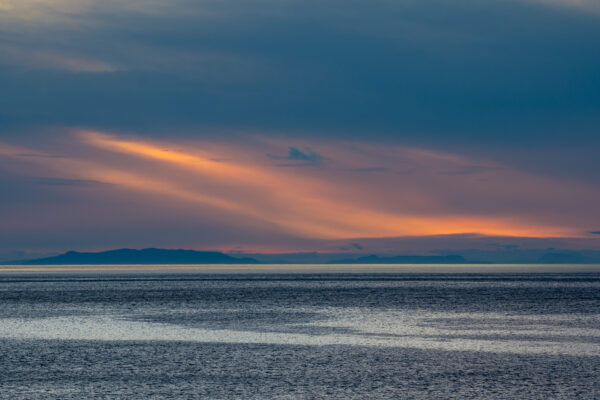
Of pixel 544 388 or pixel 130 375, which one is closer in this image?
pixel 544 388

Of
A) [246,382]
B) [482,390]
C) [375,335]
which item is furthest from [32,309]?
[482,390]

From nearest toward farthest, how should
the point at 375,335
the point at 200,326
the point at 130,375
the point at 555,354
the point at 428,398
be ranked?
the point at 428,398
the point at 130,375
the point at 555,354
the point at 375,335
the point at 200,326

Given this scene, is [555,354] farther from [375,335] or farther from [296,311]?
[296,311]

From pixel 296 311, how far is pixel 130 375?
23.3m

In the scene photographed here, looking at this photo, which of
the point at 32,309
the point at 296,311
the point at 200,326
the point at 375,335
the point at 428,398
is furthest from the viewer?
the point at 32,309

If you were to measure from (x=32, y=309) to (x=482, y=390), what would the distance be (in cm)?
3358

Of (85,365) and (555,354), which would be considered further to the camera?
(555,354)

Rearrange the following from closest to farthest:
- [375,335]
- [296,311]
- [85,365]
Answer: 1. [85,365]
2. [375,335]
3. [296,311]

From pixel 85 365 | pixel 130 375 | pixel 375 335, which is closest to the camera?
pixel 130 375

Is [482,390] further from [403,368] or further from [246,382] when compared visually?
[246,382]

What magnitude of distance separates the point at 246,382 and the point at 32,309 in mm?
30247

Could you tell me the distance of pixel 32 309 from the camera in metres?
43.0

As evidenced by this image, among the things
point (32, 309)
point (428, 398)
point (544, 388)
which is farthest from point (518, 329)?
point (32, 309)

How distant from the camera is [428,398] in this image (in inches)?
558
